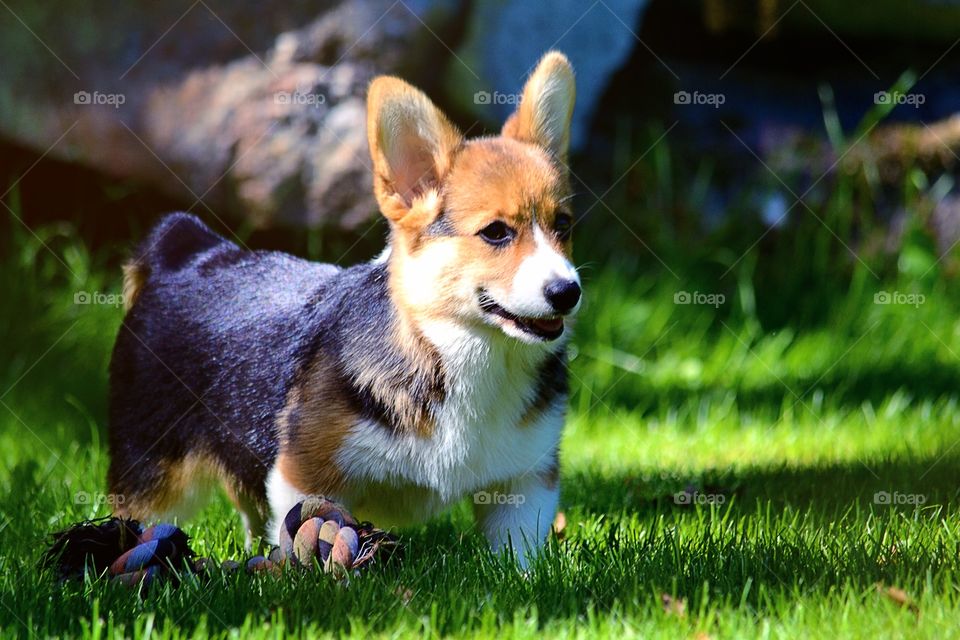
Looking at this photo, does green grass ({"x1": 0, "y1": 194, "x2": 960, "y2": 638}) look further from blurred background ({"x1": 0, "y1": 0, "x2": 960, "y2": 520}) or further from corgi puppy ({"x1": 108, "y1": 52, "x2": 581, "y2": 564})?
corgi puppy ({"x1": 108, "y1": 52, "x2": 581, "y2": 564})

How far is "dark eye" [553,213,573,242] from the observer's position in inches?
133

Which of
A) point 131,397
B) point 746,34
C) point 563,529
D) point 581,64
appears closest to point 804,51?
point 746,34

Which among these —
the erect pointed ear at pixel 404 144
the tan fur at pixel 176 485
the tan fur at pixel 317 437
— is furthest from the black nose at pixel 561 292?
the tan fur at pixel 176 485

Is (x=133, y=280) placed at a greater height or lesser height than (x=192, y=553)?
greater

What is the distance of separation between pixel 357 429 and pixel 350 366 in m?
0.20

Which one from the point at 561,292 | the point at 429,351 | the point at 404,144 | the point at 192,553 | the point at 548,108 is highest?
the point at 548,108

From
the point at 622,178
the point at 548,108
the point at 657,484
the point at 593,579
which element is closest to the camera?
the point at 593,579

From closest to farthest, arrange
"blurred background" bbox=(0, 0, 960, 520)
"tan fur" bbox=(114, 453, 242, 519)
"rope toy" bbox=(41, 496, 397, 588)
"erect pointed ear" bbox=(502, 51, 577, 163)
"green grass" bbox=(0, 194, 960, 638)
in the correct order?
"green grass" bbox=(0, 194, 960, 638)
"rope toy" bbox=(41, 496, 397, 588)
"erect pointed ear" bbox=(502, 51, 577, 163)
"tan fur" bbox=(114, 453, 242, 519)
"blurred background" bbox=(0, 0, 960, 520)

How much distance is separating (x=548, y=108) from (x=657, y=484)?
4.95 feet

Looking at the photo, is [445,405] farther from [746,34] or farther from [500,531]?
[746,34]

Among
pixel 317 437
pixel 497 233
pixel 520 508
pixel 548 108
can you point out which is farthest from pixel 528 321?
pixel 548 108

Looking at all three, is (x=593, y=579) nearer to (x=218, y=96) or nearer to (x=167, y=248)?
(x=167, y=248)

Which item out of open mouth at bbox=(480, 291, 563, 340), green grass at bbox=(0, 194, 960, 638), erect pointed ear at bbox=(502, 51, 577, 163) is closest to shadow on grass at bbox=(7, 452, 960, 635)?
green grass at bbox=(0, 194, 960, 638)

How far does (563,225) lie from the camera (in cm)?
342
